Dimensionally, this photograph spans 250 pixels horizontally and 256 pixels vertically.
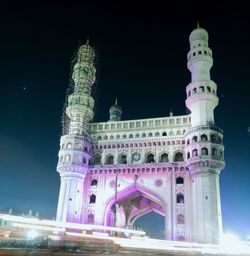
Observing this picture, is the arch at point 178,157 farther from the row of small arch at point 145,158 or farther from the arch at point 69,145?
the arch at point 69,145

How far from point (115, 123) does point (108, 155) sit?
5553mm

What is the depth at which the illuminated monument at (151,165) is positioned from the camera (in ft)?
152

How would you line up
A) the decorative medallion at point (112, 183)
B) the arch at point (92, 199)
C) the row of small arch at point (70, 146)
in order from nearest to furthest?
the decorative medallion at point (112, 183)
the arch at point (92, 199)
the row of small arch at point (70, 146)

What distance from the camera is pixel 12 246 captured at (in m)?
10.2

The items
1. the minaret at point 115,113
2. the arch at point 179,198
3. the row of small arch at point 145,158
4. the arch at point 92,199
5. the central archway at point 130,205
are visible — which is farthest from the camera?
the minaret at point 115,113

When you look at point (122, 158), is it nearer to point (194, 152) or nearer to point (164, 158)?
point (164, 158)

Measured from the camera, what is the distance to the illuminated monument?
46.2 m

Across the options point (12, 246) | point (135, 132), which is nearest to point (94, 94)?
point (135, 132)

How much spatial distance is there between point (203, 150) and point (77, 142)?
19629 millimetres

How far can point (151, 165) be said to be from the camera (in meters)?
50.2

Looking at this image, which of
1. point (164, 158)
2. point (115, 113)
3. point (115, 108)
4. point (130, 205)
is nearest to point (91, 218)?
point (130, 205)

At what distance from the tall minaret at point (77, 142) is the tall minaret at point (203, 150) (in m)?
16.6

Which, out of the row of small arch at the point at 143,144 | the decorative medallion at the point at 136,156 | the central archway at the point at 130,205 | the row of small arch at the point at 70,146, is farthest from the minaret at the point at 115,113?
the central archway at the point at 130,205

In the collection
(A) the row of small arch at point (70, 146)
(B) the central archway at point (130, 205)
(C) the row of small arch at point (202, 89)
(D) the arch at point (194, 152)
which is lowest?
(B) the central archway at point (130, 205)
